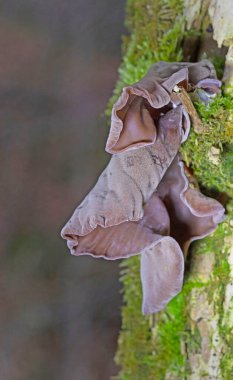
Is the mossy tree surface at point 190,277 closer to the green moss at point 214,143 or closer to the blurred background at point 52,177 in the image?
the green moss at point 214,143

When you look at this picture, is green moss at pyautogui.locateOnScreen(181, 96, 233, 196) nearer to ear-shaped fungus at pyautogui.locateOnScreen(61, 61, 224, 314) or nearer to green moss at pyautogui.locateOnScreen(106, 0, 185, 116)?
ear-shaped fungus at pyautogui.locateOnScreen(61, 61, 224, 314)

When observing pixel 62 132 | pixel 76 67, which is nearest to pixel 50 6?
pixel 76 67

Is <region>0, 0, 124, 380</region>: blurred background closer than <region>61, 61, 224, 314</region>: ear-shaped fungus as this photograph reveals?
No

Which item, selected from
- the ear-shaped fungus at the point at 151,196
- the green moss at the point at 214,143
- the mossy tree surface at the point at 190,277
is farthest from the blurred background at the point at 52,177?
the green moss at the point at 214,143

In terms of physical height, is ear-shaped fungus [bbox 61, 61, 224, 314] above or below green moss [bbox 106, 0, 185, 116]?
below

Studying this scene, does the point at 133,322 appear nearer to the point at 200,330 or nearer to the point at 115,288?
the point at 200,330

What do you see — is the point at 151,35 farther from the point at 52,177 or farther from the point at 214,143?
the point at 52,177

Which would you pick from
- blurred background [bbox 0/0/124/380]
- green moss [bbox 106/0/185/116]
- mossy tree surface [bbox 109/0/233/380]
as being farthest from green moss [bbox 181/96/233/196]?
blurred background [bbox 0/0/124/380]

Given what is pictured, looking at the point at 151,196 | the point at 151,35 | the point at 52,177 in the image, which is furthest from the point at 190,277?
the point at 52,177
